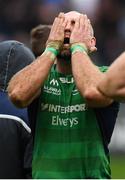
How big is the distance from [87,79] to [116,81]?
52 centimetres

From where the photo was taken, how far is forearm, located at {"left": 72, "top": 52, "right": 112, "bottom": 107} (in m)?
4.94

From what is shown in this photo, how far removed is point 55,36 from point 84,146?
0.79 m

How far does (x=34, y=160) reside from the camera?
5.23m

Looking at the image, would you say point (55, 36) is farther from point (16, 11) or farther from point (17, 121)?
point (16, 11)

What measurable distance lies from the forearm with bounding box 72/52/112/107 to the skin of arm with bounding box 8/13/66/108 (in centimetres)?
20

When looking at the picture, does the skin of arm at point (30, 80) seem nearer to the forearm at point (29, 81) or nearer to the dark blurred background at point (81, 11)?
the forearm at point (29, 81)

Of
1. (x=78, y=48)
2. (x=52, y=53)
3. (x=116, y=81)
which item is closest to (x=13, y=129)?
(x=52, y=53)

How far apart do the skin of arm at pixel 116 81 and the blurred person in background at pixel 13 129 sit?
1139 millimetres

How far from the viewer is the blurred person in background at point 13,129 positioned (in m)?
5.56

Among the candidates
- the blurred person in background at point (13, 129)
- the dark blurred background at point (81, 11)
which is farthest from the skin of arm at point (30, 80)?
the dark blurred background at point (81, 11)

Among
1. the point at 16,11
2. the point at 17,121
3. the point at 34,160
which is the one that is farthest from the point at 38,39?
the point at 16,11

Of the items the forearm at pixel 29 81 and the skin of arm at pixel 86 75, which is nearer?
the skin of arm at pixel 86 75

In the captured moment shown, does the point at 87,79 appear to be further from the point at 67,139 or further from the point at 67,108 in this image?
the point at 67,139

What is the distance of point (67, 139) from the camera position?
16.9 ft
